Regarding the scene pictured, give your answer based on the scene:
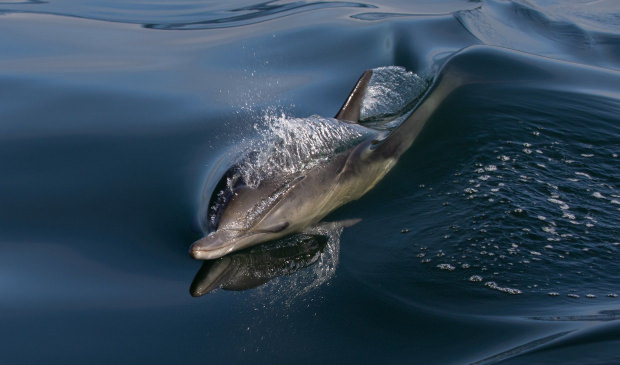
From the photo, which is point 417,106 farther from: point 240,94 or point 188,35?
point 188,35

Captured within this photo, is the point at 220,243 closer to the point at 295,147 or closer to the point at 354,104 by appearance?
the point at 295,147

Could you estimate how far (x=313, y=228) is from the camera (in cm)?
627

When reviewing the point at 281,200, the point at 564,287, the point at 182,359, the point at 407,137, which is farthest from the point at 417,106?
the point at 182,359

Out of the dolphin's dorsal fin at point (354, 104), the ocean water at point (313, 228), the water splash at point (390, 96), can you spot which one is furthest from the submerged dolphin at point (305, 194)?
the water splash at point (390, 96)

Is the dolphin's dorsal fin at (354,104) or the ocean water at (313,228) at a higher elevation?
the dolphin's dorsal fin at (354,104)

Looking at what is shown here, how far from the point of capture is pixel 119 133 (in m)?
8.01

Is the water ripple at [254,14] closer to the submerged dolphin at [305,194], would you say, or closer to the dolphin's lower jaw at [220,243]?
the submerged dolphin at [305,194]

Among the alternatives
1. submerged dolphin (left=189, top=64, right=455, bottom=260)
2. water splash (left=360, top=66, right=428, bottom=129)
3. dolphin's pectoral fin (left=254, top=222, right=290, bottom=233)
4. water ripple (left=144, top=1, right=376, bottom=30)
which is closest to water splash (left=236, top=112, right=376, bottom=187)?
submerged dolphin (left=189, top=64, right=455, bottom=260)

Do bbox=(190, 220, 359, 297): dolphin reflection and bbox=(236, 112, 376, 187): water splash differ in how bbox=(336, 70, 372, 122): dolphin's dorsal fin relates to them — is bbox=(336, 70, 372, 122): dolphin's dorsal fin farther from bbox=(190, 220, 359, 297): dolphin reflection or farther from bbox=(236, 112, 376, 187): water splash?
bbox=(190, 220, 359, 297): dolphin reflection

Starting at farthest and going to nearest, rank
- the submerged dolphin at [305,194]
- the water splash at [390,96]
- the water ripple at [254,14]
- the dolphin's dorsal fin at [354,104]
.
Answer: the water ripple at [254,14]
the water splash at [390,96]
the dolphin's dorsal fin at [354,104]
the submerged dolphin at [305,194]

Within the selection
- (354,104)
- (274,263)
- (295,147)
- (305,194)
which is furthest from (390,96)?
(274,263)

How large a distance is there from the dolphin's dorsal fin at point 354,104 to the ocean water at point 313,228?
0.98 ft

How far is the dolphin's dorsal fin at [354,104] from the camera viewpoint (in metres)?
7.61

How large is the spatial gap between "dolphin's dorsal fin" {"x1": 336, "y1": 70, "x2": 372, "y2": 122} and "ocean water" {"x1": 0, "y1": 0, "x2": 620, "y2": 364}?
0.98 feet
